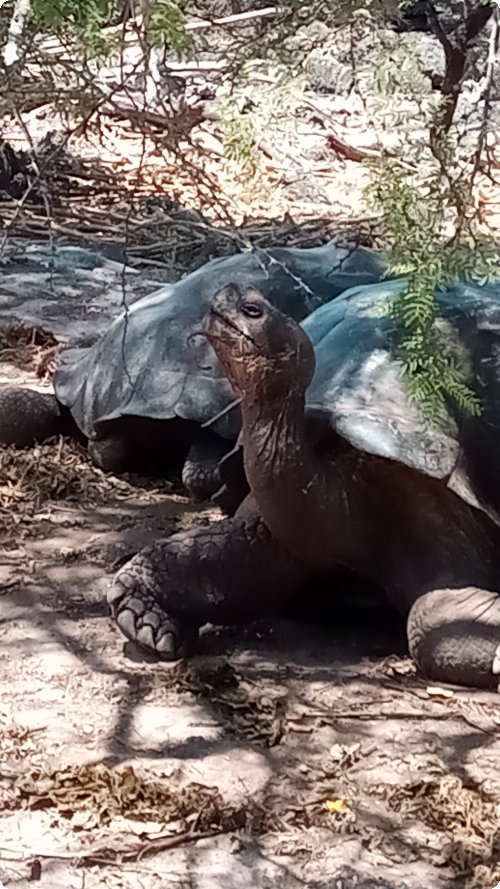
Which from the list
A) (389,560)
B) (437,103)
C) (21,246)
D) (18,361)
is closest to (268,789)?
(389,560)

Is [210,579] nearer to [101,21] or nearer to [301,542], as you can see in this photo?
[301,542]

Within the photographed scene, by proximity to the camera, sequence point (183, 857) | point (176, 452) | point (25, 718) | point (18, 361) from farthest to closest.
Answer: point (18, 361) < point (176, 452) < point (25, 718) < point (183, 857)

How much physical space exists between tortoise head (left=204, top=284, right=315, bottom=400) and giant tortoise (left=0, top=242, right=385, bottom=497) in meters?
1.01

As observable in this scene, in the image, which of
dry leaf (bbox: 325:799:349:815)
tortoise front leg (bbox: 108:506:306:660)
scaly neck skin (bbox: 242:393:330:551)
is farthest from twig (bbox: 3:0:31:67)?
dry leaf (bbox: 325:799:349:815)

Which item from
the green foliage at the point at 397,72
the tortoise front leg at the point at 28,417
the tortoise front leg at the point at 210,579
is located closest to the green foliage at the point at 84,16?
the green foliage at the point at 397,72

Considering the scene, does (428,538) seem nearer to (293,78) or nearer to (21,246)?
(293,78)

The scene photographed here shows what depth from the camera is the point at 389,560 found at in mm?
2793

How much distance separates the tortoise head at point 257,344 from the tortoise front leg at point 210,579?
1.34ft

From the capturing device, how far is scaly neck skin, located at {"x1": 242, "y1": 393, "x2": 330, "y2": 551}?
2.65 metres

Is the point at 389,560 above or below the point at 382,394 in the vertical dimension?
below

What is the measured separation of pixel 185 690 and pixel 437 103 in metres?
1.21

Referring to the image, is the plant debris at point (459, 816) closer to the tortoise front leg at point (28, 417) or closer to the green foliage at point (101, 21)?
the green foliage at point (101, 21)

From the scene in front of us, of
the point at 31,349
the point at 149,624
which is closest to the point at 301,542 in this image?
the point at 149,624

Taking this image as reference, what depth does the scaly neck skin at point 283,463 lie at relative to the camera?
8.71 ft
